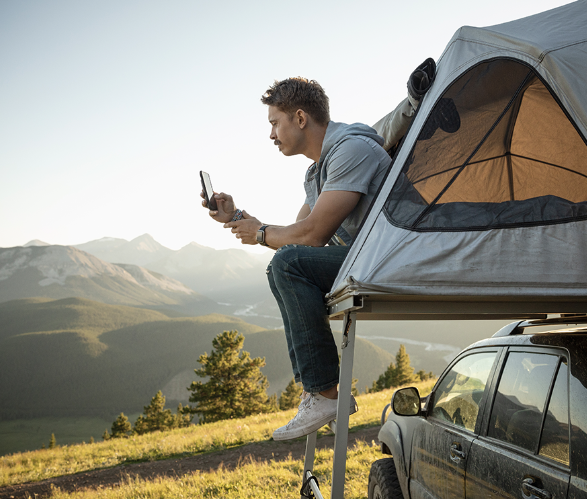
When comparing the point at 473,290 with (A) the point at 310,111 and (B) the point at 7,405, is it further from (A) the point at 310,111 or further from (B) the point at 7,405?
(B) the point at 7,405

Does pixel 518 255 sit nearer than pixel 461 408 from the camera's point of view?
Yes

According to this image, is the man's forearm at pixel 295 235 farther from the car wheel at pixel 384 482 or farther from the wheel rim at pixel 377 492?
the wheel rim at pixel 377 492

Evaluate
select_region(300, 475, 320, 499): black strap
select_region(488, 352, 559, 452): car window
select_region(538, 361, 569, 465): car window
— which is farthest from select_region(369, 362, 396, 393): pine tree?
select_region(538, 361, 569, 465): car window

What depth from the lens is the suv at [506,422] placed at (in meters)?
1.56

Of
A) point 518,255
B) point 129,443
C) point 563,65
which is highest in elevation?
point 563,65

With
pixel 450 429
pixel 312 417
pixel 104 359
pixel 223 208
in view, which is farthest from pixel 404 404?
pixel 104 359

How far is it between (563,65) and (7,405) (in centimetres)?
15679

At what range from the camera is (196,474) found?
8367mm

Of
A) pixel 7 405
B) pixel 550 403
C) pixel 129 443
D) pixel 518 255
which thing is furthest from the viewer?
pixel 7 405

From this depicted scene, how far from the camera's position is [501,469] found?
1.84 metres

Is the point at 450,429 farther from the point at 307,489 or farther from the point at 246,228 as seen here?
the point at 246,228

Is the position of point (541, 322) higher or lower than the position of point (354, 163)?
lower

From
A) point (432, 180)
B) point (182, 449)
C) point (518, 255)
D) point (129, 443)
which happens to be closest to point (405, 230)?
point (432, 180)

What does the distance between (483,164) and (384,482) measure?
99.5 inches
